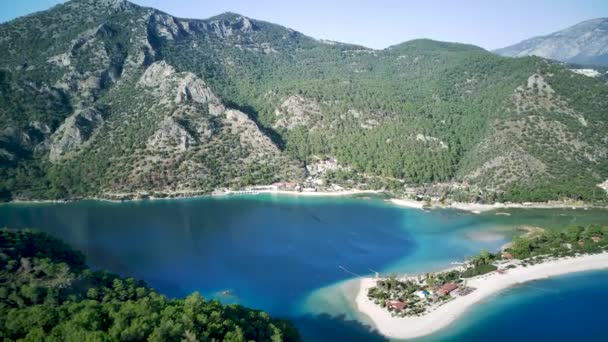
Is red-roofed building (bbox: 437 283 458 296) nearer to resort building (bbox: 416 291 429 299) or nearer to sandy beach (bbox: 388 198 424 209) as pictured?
resort building (bbox: 416 291 429 299)

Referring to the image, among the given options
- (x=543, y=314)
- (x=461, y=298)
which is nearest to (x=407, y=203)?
(x=461, y=298)

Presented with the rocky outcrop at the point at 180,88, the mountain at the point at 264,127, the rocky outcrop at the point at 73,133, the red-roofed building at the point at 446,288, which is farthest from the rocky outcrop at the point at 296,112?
the red-roofed building at the point at 446,288

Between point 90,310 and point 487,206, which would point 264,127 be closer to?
point 487,206

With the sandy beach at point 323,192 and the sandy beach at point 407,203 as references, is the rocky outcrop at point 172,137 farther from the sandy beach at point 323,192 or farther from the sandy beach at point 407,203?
the sandy beach at point 407,203

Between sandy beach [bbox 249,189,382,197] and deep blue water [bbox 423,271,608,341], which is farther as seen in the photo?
sandy beach [bbox 249,189,382,197]

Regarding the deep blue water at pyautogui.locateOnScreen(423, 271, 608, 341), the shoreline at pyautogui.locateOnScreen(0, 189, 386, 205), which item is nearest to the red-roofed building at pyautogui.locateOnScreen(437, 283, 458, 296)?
the deep blue water at pyautogui.locateOnScreen(423, 271, 608, 341)

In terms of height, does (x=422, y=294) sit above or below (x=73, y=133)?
below

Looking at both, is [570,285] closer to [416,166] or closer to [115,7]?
[416,166]
